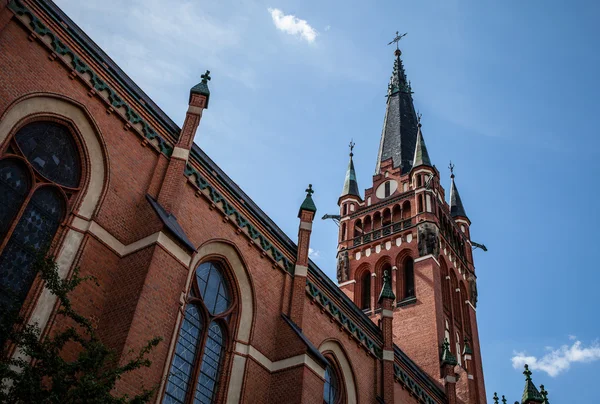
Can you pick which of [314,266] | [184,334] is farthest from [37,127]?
[314,266]

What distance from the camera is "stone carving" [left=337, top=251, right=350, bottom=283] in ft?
123

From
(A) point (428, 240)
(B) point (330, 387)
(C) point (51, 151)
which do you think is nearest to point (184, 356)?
(C) point (51, 151)

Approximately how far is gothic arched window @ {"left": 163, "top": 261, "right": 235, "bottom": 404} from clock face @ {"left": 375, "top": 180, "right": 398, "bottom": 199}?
25.5 metres

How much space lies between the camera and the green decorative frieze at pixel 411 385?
21.8m

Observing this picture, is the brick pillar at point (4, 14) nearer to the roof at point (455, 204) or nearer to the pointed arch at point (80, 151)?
the pointed arch at point (80, 151)

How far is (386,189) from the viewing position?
1610 inches

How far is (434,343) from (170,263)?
69.5ft

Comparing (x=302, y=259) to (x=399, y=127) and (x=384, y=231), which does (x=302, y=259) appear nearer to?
(x=384, y=231)

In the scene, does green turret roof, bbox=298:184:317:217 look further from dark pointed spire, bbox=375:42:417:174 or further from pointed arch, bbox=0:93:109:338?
dark pointed spire, bbox=375:42:417:174

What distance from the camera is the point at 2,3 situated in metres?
12.0

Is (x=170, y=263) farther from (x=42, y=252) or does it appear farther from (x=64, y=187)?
(x=42, y=252)

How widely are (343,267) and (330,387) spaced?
19.6 m

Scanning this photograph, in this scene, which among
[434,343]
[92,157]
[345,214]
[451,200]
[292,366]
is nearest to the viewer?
[92,157]

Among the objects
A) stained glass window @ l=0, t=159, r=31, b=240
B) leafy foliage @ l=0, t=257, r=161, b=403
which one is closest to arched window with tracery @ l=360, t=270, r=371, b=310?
stained glass window @ l=0, t=159, r=31, b=240
